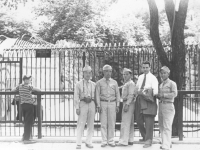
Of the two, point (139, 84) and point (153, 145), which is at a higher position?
point (139, 84)

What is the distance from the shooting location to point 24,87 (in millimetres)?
9031

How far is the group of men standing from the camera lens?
852 centimetres

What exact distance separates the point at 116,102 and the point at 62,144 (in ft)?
5.57

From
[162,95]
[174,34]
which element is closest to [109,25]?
[174,34]

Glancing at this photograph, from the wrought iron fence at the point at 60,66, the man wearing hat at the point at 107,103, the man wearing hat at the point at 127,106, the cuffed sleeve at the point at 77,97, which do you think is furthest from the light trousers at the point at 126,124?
the wrought iron fence at the point at 60,66

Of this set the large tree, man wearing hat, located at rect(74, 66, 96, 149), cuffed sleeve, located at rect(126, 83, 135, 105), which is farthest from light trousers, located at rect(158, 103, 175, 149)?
man wearing hat, located at rect(74, 66, 96, 149)

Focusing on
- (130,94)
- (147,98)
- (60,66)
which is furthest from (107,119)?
(60,66)

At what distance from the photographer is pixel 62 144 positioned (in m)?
9.18

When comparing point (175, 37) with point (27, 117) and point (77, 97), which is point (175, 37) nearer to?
point (77, 97)

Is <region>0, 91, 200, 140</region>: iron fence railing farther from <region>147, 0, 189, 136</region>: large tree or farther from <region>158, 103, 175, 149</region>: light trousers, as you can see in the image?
<region>158, 103, 175, 149</region>: light trousers

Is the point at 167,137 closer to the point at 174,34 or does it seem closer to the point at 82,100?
the point at 82,100

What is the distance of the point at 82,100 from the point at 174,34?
3.05m

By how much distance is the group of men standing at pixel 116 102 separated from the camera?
852 cm

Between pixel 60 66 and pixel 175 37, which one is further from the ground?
pixel 175 37
